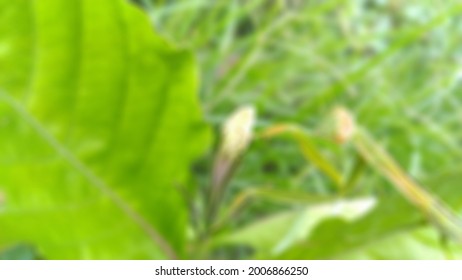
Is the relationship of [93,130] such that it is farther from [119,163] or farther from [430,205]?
[430,205]

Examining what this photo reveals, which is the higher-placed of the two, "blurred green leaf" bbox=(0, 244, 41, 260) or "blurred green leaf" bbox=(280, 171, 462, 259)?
"blurred green leaf" bbox=(0, 244, 41, 260)

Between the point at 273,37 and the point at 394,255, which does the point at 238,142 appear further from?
the point at 273,37

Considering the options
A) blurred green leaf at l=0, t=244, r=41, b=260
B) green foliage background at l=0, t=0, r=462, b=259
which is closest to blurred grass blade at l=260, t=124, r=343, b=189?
green foliage background at l=0, t=0, r=462, b=259

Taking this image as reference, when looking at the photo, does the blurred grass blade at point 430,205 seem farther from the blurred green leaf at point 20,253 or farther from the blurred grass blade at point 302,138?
the blurred green leaf at point 20,253

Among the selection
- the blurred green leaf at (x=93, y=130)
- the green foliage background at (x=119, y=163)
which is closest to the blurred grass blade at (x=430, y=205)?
the green foliage background at (x=119, y=163)

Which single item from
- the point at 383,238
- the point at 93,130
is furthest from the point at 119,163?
the point at 383,238

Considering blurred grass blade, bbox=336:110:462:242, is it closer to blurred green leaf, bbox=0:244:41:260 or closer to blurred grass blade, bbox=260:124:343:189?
blurred grass blade, bbox=260:124:343:189

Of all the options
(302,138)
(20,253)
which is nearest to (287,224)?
(302,138)

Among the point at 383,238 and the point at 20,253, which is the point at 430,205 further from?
the point at 20,253
